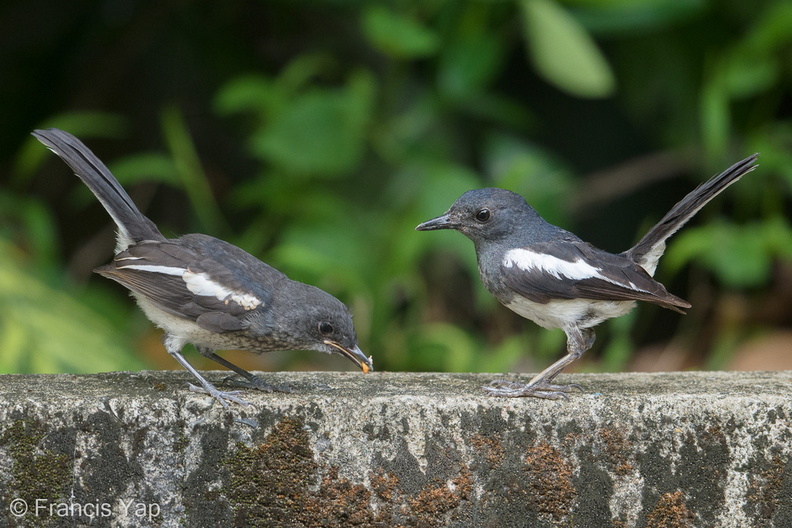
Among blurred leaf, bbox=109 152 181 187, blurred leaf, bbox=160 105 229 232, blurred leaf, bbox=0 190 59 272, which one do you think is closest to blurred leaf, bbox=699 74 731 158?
blurred leaf, bbox=160 105 229 232

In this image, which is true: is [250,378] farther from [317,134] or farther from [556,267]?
[317,134]

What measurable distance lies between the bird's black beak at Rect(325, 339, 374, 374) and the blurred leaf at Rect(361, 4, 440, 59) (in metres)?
2.37

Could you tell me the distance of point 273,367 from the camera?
5.52 m

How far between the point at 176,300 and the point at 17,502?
2.51ft

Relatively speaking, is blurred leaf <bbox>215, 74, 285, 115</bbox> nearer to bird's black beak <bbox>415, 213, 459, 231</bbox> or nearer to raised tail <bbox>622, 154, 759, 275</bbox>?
bird's black beak <bbox>415, 213, 459, 231</bbox>

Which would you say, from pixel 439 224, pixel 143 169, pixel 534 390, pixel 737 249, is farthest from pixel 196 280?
pixel 737 249

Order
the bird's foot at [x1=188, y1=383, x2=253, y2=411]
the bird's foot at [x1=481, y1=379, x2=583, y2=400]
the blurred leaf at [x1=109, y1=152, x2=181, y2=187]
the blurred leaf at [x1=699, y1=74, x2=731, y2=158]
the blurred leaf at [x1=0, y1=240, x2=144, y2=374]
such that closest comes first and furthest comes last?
the bird's foot at [x1=188, y1=383, x2=253, y2=411]
the bird's foot at [x1=481, y1=379, x2=583, y2=400]
the blurred leaf at [x1=0, y1=240, x2=144, y2=374]
the blurred leaf at [x1=109, y1=152, x2=181, y2=187]
the blurred leaf at [x1=699, y1=74, x2=731, y2=158]

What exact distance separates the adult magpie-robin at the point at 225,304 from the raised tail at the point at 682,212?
109 cm

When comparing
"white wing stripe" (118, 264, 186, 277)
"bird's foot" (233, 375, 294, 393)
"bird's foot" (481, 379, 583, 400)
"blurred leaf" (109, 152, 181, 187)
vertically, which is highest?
"blurred leaf" (109, 152, 181, 187)

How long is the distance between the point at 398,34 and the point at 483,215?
191cm

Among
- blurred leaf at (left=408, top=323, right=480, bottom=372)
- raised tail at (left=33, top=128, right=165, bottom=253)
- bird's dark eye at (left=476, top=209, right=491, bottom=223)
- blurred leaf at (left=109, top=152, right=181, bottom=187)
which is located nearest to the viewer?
raised tail at (left=33, top=128, right=165, bottom=253)

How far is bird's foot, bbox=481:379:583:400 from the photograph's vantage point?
2.84m

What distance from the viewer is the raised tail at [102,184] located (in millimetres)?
3148

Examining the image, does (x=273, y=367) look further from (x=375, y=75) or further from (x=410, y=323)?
(x=375, y=75)
